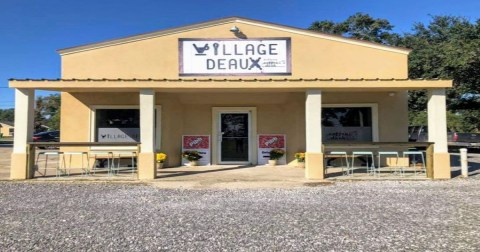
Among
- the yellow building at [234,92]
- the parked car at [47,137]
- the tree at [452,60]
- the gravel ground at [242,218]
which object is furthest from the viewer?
the parked car at [47,137]

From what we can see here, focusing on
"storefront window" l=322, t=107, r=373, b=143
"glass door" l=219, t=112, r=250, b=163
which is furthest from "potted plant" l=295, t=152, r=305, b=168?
"glass door" l=219, t=112, r=250, b=163

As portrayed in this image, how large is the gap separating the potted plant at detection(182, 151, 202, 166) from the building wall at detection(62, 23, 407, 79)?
109 inches

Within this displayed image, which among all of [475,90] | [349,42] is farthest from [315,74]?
[475,90]

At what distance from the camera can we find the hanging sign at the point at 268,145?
1341 cm

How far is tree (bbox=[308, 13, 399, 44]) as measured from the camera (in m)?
38.1

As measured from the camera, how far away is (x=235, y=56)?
12.3 m

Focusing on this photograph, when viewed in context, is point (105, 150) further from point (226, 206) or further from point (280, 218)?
point (280, 218)

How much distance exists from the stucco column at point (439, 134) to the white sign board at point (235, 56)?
430 cm

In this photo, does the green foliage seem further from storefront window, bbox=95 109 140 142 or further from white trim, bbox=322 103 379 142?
storefront window, bbox=95 109 140 142

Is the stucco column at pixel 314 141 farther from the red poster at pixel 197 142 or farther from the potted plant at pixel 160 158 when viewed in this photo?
the potted plant at pixel 160 158

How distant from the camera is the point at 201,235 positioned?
5.02 metres

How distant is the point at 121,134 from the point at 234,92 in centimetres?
402

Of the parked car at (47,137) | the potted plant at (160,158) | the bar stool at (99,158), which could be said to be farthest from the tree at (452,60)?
the parked car at (47,137)

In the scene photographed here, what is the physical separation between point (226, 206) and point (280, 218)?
126cm
